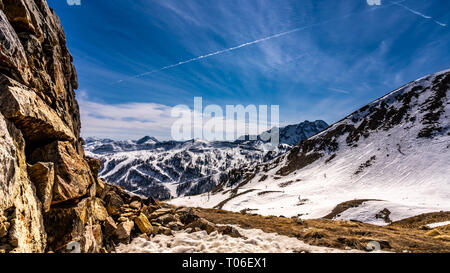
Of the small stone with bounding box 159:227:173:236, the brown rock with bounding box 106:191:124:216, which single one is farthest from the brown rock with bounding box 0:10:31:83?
the small stone with bounding box 159:227:173:236

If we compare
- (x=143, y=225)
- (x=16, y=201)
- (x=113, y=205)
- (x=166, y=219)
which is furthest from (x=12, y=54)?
(x=166, y=219)

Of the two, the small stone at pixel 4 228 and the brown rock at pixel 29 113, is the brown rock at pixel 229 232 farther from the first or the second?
the small stone at pixel 4 228

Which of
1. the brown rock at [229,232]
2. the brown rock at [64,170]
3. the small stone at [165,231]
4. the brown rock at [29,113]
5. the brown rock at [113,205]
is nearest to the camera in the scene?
the brown rock at [29,113]

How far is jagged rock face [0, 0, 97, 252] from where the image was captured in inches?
226

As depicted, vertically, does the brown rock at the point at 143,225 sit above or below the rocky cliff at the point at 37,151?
below

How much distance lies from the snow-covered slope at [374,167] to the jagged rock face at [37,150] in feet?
155

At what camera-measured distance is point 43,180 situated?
23.2 feet

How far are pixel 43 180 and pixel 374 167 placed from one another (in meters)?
105

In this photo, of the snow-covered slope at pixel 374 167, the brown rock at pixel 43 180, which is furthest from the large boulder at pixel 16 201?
the snow-covered slope at pixel 374 167

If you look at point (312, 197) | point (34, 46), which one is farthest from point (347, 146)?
point (34, 46)

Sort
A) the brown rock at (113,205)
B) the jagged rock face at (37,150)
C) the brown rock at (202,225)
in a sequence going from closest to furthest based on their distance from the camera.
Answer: the jagged rock face at (37,150) → the brown rock at (113,205) → the brown rock at (202,225)

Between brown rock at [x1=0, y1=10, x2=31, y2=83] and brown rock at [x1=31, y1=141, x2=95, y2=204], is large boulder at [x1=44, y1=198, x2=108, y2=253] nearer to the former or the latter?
brown rock at [x1=31, y1=141, x2=95, y2=204]

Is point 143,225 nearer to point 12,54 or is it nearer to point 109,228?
Result: point 109,228

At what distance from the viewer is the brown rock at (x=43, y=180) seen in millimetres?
6926
